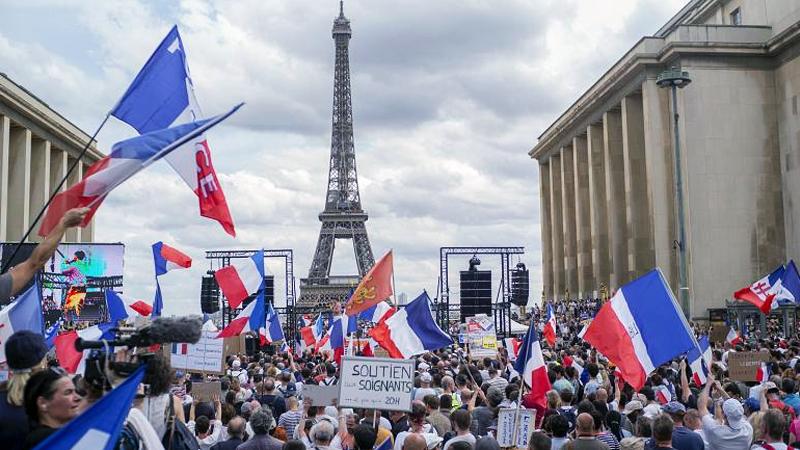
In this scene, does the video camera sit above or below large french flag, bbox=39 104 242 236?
below

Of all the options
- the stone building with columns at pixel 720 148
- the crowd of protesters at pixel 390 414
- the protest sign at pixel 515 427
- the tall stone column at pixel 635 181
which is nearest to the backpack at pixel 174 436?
the crowd of protesters at pixel 390 414

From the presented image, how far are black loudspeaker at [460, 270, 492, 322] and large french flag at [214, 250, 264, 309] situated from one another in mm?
13411

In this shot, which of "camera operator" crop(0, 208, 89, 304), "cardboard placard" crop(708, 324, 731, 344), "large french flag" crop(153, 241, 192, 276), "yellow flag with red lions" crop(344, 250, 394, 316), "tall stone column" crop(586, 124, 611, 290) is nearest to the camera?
"camera operator" crop(0, 208, 89, 304)

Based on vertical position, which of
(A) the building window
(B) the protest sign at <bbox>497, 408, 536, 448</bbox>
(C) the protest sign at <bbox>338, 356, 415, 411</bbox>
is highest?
(A) the building window

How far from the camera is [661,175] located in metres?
49.0

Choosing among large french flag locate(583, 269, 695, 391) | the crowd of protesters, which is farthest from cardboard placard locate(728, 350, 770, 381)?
large french flag locate(583, 269, 695, 391)

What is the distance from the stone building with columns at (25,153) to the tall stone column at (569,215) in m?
36.5

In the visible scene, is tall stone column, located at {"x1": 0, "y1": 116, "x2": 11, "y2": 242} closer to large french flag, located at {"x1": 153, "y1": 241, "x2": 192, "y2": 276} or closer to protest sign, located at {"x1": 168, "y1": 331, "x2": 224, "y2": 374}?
large french flag, located at {"x1": 153, "y1": 241, "x2": 192, "y2": 276}

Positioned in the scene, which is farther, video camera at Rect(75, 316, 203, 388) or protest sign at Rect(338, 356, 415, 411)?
protest sign at Rect(338, 356, 415, 411)

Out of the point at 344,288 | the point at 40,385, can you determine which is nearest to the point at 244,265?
the point at 40,385

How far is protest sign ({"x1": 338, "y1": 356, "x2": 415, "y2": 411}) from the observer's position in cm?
846

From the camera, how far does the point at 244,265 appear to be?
19406 millimetres

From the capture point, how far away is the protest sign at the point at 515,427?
341 inches

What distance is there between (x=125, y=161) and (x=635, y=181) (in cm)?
4976
